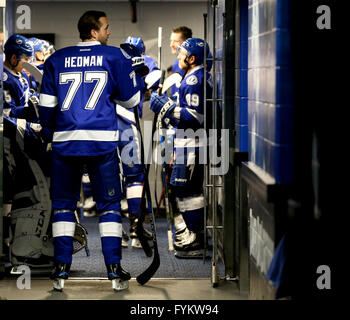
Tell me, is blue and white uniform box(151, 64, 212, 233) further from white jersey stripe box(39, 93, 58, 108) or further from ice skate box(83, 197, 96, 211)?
ice skate box(83, 197, 96, 211)

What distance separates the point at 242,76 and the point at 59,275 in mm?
1630

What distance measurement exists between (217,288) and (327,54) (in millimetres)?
2191

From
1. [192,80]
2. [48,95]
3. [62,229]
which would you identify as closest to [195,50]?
[192,80]

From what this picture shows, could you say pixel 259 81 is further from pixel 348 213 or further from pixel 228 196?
pixel 228 196

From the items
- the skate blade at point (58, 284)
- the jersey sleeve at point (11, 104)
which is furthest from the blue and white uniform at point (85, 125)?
the jersey sleeve at point (11, 104)

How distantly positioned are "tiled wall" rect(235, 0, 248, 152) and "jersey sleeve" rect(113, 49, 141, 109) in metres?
0.63

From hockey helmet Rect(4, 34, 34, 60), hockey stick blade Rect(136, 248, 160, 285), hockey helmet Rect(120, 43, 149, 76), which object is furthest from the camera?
hockey helmet Rect(4, 34, 34, 60)

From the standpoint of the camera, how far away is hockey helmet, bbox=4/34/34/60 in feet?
19.6

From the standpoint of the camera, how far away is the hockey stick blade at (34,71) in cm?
679

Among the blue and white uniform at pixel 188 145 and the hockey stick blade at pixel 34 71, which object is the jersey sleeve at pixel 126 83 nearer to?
the blue and white uniform at pixel 188 145

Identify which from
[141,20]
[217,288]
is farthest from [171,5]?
[217,288]

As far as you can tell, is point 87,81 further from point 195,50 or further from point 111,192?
point 195,50

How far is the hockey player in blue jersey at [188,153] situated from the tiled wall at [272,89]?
1923mm

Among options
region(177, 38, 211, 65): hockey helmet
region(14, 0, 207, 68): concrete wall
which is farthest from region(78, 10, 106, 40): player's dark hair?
region(14, 0, 207, 68): concrete wall
